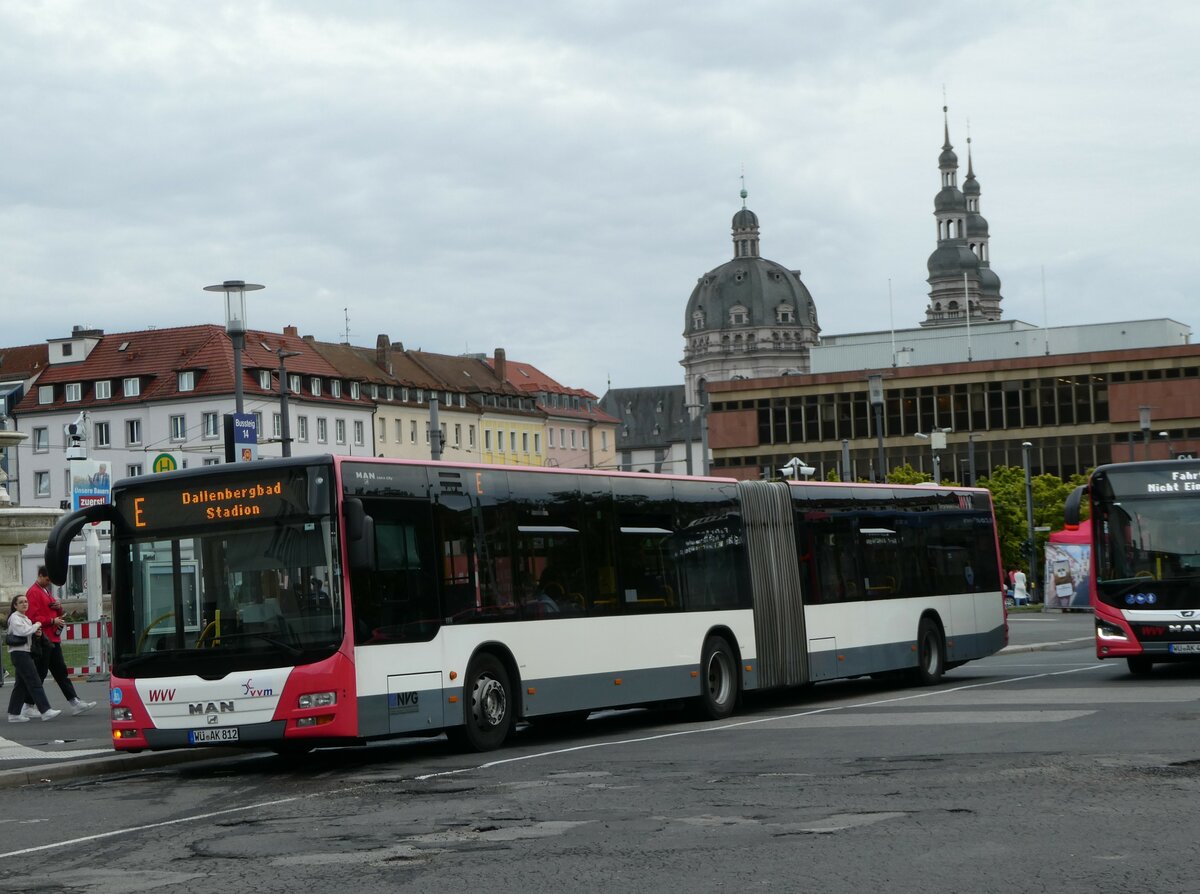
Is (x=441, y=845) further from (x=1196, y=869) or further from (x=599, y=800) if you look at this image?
(x=1196, y=869)

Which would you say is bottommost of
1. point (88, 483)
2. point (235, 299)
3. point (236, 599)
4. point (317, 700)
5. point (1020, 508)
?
point (317, 700)

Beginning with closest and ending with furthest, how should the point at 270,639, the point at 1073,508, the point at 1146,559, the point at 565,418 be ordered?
the point at 270,639 < the point at 1073,508 < the point at 1146,559 < the point at 565,418

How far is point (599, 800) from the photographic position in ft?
41.7

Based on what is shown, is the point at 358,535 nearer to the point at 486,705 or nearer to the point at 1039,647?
the point at 486,705

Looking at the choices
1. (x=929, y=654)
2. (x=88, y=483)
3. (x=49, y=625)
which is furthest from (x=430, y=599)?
(x=88, y=483)

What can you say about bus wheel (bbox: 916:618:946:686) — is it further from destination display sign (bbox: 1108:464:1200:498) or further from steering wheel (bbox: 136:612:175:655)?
steering wheel (bbox: 136:612:175:655)

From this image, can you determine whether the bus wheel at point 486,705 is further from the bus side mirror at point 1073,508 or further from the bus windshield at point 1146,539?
the bus windshield at point 1146,539

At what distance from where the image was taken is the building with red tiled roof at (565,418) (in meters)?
147

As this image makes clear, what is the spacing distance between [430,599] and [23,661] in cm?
674

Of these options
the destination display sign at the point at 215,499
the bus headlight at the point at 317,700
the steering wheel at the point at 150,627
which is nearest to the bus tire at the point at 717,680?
the bus headlight at the point at 317,700

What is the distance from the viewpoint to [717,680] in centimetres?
2156

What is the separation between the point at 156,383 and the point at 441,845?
104 m

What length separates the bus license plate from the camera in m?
15.9

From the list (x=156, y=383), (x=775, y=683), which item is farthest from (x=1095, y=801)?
(x=156, y=383)
